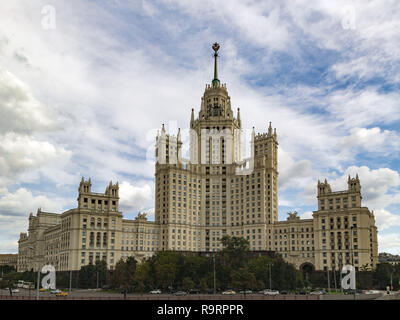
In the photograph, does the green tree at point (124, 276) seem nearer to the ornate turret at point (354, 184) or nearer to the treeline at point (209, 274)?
the treeline at point (209, 274)

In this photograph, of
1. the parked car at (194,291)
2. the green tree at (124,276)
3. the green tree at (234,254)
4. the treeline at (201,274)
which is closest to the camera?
the parked car at (194,291)

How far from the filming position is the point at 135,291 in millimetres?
141625

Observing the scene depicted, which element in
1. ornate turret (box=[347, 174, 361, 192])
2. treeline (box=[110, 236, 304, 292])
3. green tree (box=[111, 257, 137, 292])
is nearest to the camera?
treeline (box=[110, 236, 304, 292])

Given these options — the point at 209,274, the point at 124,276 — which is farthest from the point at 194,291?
the point at 124,276

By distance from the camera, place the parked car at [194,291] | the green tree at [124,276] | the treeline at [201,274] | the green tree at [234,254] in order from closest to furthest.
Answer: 1. the parked car at [194,291]
2. the treeline at [201,274]
3. the green tree at [124,276]
4. the green tree at [234,254]

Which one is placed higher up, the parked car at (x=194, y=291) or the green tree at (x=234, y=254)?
the green tree at (x=234, y=254)

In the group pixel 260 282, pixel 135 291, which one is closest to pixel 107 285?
pixel 135 291

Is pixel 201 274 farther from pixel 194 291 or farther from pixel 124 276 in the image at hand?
pixel 124 276

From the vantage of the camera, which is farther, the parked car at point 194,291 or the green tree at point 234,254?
the green tree at point 234,254

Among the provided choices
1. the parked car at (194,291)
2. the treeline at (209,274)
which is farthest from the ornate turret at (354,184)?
the parked car at (194,291)

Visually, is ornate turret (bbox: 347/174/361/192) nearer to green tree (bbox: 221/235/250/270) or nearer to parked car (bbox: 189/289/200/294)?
green tree (bbox: 221/235/250/270)

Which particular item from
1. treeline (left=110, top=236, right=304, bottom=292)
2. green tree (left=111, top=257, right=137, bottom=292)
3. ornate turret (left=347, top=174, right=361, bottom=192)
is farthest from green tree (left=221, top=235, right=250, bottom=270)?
ornate turret (left=347, top=174, right=361, bottom=192)

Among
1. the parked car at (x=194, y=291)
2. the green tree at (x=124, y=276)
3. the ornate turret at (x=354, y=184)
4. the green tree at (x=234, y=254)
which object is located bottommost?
the parked car at (x=194, y=291)
